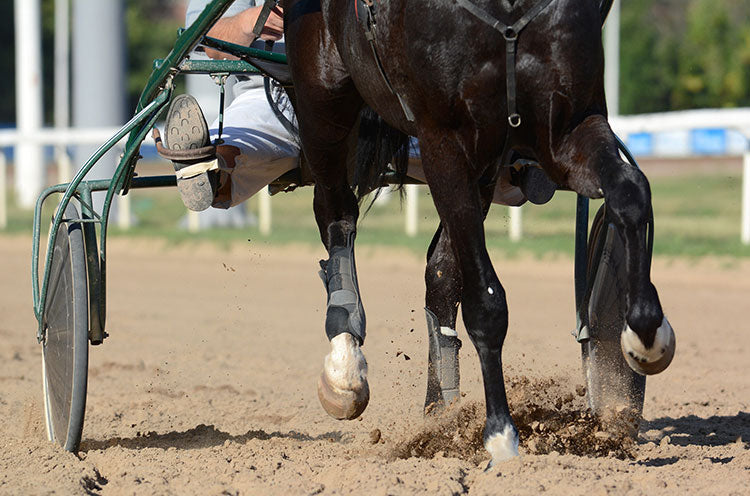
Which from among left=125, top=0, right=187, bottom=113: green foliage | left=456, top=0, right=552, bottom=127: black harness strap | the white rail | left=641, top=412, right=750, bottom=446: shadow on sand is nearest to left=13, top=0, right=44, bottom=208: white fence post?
the white rail

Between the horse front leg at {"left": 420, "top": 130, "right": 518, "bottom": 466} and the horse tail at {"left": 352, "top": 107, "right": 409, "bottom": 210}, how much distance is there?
0.95 meters

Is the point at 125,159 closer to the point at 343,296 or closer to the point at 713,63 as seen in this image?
the point at 343,296

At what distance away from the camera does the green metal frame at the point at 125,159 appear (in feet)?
12.4

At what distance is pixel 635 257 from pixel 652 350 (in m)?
0.22

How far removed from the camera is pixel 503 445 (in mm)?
3025

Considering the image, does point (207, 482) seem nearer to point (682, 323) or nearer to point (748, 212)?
point (682, 323)

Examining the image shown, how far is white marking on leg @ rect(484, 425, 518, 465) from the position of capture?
3.02 m

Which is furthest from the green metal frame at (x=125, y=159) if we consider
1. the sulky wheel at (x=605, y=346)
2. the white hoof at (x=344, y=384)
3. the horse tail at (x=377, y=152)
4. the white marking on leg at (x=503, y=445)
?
the white marking on leg at (x=503, y=445)

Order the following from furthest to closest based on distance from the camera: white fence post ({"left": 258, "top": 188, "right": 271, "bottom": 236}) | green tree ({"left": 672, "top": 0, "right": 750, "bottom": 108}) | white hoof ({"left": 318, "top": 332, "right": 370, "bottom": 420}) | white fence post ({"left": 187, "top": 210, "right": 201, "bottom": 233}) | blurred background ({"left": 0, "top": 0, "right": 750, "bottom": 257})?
green tree ({"left": 672, "top": 0, "right": 750, "bottom": 108}) → white fence post ({"left": 187, "top": 210, "right": 201, "bottom": 233}) → white fence post ({"left": 258, "top": 188, "right": 271, "bottom": 236}) → blurred background ({"left": 0, "top": 0, "right": 750, "bottom": 257}) → white hoof ({"left": 318, "top": 332, "right": 370, "bottom": 420})

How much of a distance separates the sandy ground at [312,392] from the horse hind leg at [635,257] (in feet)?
1.13

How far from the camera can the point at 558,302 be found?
7562 millimetres

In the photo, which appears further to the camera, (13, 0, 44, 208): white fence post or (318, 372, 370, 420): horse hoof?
(13, 0, 44, 208): white fence post

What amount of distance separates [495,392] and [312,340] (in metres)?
3.43

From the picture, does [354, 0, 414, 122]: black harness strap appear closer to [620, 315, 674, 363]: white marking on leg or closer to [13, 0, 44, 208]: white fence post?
[620, 315, 674, 363]: white marking on leg
